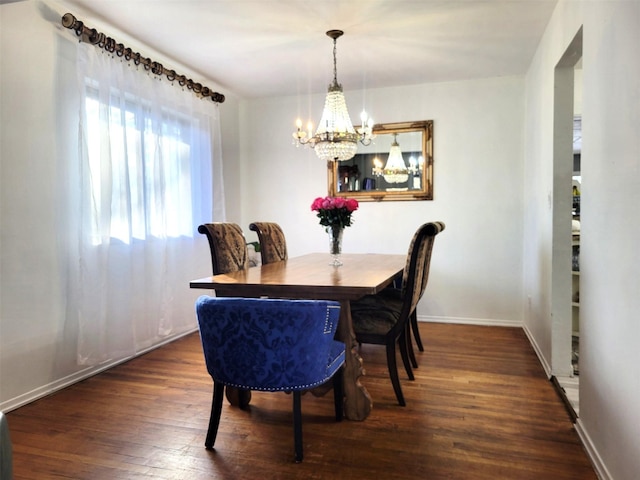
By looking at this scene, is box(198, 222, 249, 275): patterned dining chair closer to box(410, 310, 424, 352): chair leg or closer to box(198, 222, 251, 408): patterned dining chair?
box(198, 222, 251, 408): patterned dining chair

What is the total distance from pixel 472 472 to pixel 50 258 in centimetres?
258

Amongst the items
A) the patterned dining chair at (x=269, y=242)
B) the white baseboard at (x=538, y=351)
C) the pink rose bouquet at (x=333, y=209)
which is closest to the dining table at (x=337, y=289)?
the pink rose bouquet at (x=333, y=209)

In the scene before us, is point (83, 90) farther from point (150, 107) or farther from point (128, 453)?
point (128, 453)

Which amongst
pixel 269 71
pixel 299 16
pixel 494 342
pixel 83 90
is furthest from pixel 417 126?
pixel 83 90

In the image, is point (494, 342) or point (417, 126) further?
point (417, 126)

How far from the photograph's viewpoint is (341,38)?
3.15 metres

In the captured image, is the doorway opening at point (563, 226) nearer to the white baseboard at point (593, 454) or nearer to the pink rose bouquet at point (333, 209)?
the white baseboard at point (593, 454)

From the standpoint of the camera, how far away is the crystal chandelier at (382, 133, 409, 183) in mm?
4395

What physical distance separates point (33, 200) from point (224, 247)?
3.74 feet

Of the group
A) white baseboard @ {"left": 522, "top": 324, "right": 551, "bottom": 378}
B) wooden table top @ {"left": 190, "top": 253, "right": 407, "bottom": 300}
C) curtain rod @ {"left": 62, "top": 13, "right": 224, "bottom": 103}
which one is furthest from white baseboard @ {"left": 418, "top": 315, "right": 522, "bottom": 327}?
curtain rod @ {"left": 62, "top": 13, "right": 224, "bottom": 103}

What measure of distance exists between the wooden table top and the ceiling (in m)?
1.64

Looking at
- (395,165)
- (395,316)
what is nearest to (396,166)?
(395,165)

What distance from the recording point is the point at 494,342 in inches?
142

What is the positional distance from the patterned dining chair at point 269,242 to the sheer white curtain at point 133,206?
794 mm
